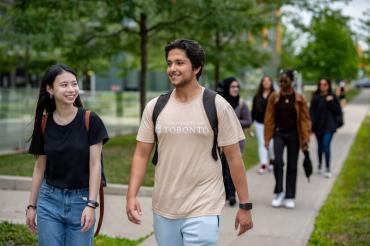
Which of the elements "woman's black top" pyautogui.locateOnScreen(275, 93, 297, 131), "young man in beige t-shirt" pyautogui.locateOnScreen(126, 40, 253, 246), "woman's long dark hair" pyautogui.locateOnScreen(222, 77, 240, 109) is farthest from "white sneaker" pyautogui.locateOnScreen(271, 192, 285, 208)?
"young man in beige t-shirt" pyautogui.locateOnScreen(126, 40, 253, 246)

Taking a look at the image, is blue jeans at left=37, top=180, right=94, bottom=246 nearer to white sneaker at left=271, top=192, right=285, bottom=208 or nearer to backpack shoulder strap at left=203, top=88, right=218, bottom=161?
backpack shoulder strap at left=203, top=88, right=218, bottom=161

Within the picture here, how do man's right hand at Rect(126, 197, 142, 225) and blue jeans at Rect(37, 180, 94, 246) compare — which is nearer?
man's right hand at Rect(126, 197, 142, 225)

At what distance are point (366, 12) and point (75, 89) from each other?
2364 cm

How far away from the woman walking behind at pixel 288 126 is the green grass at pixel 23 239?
8.43ft

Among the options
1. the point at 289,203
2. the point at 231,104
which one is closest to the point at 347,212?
the point at 289,203

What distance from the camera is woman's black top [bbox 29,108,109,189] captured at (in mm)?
3947

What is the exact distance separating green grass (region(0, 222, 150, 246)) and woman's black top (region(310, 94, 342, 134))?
5.96 metres

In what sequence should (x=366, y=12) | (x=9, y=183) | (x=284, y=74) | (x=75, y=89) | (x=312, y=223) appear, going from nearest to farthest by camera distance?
(x=75, y=89) → (x=312, y=223) → (x=284, y=74) → (x=9, y=183) → (x=366, y=12)

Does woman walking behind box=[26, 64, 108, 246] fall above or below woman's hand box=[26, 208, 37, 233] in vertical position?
above

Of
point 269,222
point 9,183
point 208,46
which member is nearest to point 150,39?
point 208,46

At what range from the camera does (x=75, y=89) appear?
159 inches

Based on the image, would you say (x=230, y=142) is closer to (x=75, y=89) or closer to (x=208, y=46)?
(x=75, y=89)

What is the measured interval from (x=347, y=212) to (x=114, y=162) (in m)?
5.32

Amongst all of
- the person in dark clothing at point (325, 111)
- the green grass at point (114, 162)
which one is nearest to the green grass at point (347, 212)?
the person in dark clothing at point (325, 111)
